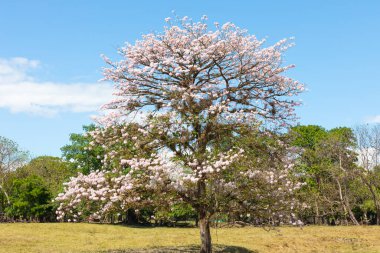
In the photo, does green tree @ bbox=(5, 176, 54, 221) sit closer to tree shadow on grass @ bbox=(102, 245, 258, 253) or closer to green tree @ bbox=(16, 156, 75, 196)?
green tree @ bbox=(16, 156, 75, 196)

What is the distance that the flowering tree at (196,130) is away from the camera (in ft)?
71.1

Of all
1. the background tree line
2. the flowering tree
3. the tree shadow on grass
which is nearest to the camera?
the flowering tree

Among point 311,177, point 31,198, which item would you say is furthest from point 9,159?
point 311,177

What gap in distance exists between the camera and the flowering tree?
2167 cm

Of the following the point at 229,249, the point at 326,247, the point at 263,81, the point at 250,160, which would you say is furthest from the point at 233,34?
the point at 326,247

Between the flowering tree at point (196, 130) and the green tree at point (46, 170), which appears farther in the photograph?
the green tree at point (46, 170)

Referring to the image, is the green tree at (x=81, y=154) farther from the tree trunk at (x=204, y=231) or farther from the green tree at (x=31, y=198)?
the tree trunk at (x=204, y=231)

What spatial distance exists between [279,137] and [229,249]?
11078 millimetres

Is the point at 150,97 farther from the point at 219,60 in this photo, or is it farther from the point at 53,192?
the point at 53,192

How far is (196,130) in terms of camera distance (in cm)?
2381

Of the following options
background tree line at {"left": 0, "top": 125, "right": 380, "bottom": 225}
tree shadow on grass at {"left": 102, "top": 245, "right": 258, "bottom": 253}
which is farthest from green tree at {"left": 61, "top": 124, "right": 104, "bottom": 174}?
tree shadow on grass at {"left": 102, "top": 245, "right": 258, "bottom": 253}

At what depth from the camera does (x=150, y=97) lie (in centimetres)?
2612

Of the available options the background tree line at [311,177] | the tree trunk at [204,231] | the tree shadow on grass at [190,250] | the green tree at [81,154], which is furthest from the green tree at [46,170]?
the tree trunk at [204,231]

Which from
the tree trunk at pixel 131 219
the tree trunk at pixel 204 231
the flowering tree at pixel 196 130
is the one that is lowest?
the tree trunk at pixel 131 219
